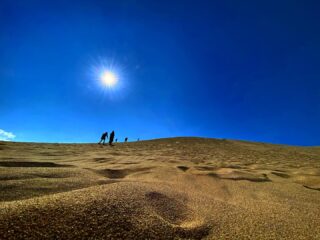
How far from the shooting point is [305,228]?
5.36 ft

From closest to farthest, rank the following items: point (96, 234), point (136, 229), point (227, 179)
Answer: point (96, 234) → point (136, 229) → point (227, 179)

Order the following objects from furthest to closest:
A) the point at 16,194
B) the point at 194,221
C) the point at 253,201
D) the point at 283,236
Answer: the point at 253,201, the point at 16,194, the point at 194,221, the point at 283,236

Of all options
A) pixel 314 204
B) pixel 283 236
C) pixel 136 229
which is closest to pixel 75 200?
pixel 136 229

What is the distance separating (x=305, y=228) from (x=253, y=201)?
27.2 inches

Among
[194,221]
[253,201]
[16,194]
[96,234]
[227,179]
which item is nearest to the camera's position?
[96,234]

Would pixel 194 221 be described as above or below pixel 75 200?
below

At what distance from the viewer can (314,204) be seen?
2.33m

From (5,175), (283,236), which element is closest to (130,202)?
(283,236)

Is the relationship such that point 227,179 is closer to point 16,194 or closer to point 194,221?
point 194,221

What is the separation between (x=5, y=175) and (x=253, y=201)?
2.85m

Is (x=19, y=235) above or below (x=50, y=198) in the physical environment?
below

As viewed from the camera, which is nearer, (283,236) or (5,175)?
(283,236)

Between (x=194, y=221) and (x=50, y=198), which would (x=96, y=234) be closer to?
(x=50, y=198)

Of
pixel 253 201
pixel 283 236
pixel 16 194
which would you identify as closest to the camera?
pixel 283 236
